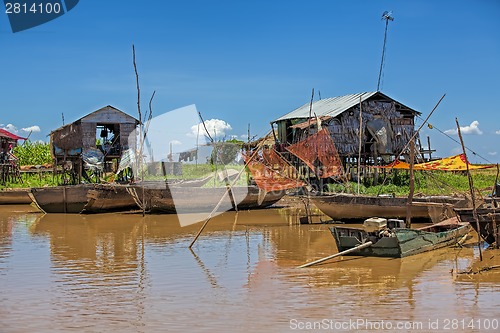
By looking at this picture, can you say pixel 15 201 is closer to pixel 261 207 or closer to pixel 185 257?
pixel 261 207

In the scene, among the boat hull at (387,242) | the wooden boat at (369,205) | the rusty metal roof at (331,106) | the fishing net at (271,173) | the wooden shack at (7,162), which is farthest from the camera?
the wooden shack at (7,162)

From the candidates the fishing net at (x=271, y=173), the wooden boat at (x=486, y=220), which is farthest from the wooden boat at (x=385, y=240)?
the fishing net at (x=271, y=173)

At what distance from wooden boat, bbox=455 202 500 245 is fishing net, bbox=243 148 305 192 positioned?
560 centimetres

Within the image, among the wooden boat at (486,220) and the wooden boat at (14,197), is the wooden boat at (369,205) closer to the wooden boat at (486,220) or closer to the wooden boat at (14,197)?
the wooden boat at (486,220)

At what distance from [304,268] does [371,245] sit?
4.60ft

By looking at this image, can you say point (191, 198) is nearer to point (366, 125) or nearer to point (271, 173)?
point (271, 173)

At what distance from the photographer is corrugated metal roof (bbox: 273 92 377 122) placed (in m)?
24.3

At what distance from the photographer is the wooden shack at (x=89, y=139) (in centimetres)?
2617

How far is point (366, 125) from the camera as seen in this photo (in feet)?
80.9

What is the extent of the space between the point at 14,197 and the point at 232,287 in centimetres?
1896

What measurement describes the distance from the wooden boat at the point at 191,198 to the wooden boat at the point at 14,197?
8165mm

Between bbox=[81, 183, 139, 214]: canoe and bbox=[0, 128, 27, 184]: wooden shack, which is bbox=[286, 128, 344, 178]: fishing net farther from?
bbox=[0, 128, 27, 184]: wooden shack

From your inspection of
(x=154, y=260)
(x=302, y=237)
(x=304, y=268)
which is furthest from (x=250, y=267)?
(x=302, y=237)

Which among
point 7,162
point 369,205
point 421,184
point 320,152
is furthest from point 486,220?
point 7,162
